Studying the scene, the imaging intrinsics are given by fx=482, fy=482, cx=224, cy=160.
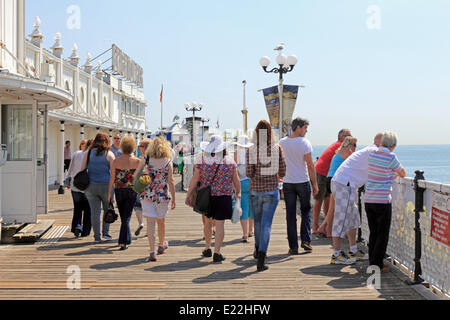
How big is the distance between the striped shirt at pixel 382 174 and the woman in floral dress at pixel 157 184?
9.34 feet

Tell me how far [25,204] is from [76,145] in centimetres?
1887

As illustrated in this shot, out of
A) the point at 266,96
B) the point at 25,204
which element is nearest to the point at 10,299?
the point at 25,204

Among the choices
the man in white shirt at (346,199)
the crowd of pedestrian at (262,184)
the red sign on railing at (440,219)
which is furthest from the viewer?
the man in white shirt at (346,199)

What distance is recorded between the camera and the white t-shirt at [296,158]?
7051 mm

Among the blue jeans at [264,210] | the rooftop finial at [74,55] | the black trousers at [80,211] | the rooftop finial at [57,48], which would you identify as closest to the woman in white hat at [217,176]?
the blue jeans at [264,210]

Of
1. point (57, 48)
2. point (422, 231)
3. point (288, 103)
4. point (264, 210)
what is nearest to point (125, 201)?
point (264, 210)

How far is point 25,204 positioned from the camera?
352 inches

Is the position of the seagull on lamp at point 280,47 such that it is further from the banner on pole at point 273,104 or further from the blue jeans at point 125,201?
the blue jeans at point 125,201

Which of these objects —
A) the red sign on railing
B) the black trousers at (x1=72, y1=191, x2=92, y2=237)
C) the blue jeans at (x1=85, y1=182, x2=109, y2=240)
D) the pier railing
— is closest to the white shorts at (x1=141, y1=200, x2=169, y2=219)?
the blue jeans at (x1=85, y1=182, x2=109, y2=240)

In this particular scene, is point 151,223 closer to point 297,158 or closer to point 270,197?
point 270,197

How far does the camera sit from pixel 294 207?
7277 millimetres

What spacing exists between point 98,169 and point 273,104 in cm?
1069

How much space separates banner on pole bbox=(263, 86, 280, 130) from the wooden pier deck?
9.59m

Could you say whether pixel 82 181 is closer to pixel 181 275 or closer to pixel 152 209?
pixel 152 209
